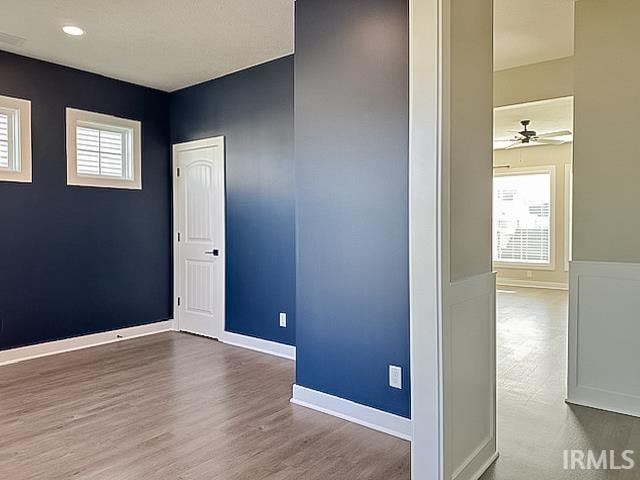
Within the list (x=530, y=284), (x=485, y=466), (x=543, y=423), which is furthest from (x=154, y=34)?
(x=530, y=284)

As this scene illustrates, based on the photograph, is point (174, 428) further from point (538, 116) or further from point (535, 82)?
point (538, 116)

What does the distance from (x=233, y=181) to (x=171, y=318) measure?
198 centimetres

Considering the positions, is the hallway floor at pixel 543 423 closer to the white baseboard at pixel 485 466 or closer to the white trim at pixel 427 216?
the white baseboard at pixel 485 466

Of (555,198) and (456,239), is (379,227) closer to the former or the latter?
(456,239)

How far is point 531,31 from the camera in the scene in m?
3.81

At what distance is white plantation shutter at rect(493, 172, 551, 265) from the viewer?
9188 millimetres

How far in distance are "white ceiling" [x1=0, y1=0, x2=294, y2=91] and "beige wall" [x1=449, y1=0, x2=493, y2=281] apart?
160 centimetres

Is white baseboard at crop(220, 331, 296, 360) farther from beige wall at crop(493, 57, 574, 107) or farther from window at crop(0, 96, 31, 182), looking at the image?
beige wall at crop(493, 57, 574, 107)

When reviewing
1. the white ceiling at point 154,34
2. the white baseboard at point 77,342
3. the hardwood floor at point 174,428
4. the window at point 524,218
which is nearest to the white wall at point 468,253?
the hardwood floor at point 174,428

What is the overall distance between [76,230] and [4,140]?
105 centimetres

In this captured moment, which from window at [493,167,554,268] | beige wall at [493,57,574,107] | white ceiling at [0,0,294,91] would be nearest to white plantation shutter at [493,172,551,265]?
window at [493,167,554,268]

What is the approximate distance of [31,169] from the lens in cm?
450

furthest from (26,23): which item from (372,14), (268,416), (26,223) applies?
(268,416)

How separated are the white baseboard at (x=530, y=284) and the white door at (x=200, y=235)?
6190mm
